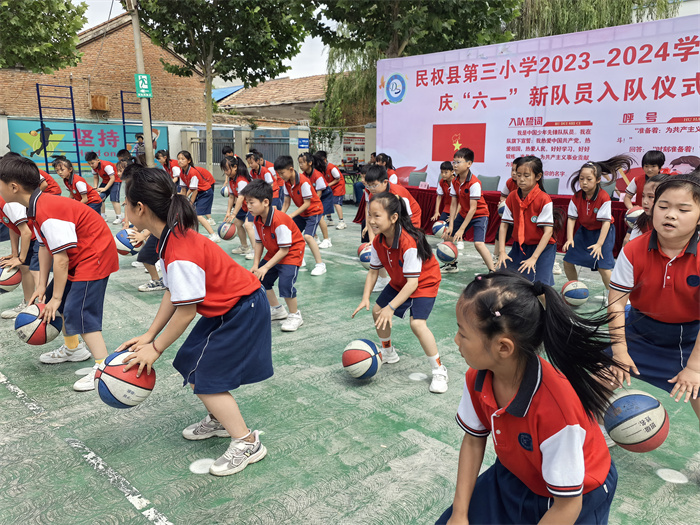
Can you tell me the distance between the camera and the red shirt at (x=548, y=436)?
4.75ft

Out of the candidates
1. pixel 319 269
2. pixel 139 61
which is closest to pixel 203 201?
pixel 319 269

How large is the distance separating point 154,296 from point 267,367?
3.64 metres

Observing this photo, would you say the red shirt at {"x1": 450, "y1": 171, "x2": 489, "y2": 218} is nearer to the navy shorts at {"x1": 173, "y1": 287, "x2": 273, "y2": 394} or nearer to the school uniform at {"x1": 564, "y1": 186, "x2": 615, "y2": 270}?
the school uniform at {"x1": 564, "y1": 186, "x2": 615, "y2": 270}

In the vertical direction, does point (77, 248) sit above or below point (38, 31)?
below

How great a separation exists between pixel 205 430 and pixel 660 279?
2.51 meters

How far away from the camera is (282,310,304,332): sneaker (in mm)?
5008

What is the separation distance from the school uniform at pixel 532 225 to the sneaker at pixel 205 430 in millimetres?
3068

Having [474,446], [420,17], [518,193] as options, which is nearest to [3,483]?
[474,446]

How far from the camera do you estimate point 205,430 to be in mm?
3168

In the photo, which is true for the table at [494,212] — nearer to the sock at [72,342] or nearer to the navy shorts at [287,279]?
the navy shorts at [287,279]

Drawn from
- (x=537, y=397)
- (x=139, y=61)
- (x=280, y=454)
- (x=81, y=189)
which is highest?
(x=139, y=61)

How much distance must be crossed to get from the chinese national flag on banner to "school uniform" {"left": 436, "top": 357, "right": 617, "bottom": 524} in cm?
925

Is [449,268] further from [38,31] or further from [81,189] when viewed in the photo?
[38,31]

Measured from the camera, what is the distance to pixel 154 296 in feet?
20.0
